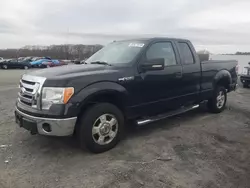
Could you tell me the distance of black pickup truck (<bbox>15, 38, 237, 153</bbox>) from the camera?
160 inches

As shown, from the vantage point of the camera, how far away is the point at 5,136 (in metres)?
5.25

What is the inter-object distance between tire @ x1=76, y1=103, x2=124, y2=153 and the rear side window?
222cm

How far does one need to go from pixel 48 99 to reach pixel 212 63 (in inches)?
171

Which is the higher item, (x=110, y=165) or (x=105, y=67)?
(x=105, y=67)

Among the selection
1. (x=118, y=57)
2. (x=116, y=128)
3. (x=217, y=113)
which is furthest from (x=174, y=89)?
(x=217, y=113)

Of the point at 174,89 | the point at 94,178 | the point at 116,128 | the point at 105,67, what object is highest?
the point at 105,67

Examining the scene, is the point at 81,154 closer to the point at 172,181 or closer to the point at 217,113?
the point at 172,181

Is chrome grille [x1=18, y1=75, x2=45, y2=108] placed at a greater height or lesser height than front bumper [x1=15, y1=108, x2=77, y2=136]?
greater

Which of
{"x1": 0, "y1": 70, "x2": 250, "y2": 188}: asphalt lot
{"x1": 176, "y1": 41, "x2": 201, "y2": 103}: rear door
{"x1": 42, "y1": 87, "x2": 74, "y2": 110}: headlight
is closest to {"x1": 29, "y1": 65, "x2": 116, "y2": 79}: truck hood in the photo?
{"x1": 42, "y1": 87, "x2": 74, "y2": 110}: headlight

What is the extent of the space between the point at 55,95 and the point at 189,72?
3.15 metres

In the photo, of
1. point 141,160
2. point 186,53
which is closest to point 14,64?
point 186,53

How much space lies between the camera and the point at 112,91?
450 centimetres

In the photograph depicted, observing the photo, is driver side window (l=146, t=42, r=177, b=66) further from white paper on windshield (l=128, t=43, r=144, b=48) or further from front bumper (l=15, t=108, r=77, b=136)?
front bumper (l=15, t=108, r=77, b=136)

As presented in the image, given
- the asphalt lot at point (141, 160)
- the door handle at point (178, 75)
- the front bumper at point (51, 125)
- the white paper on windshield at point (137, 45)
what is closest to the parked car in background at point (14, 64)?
the asphalt lot at point (141, 160)
